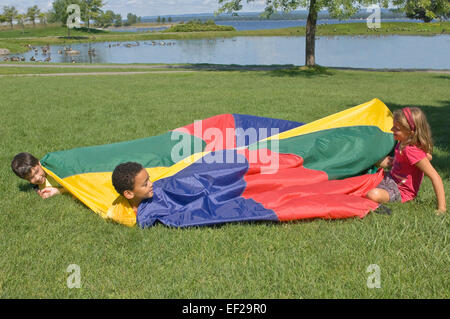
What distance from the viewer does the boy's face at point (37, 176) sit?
4494 mm

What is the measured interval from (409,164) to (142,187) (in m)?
2.73

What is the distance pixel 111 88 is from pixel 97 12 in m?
69.0

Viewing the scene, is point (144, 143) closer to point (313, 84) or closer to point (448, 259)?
point (448, 259)

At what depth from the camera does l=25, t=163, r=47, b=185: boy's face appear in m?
4.49

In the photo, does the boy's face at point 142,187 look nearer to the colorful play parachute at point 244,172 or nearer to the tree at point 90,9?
the colorful play parachute at point 244,172

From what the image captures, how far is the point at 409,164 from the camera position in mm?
4090

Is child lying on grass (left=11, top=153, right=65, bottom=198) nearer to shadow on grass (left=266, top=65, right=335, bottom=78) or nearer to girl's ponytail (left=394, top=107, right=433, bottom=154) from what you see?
girl's ponytail (left=394, top=107, right=433, bottom=154)

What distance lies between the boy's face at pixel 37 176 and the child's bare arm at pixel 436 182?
4.11 metres

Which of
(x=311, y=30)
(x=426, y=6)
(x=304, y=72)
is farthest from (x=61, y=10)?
(x=426, y=6)

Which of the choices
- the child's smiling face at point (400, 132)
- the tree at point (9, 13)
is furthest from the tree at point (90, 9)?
the child's smiling face at point (400, 132)

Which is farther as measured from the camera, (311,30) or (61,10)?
(61,10)

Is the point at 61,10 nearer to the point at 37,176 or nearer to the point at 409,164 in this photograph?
the point at 37,176

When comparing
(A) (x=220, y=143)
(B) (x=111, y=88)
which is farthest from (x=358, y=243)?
(B) (x=111, y=88)
